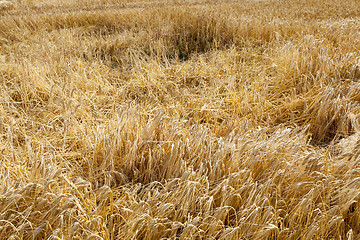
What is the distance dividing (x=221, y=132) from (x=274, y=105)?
820 millimetres

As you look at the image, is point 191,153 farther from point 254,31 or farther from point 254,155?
point 254,31

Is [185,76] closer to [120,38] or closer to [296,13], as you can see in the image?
[120,38]

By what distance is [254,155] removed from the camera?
135cm

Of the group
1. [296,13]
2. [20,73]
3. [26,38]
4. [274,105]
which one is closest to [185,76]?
[274,105]

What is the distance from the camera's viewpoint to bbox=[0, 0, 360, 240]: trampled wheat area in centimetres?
104

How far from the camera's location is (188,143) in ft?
4.68

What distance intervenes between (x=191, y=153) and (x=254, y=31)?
139 inches

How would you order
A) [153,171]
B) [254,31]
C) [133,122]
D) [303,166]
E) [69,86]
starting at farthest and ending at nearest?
1. [254,31]
2. [69,86]
3. [133,122]
4. [153,171]
5. [303,166]

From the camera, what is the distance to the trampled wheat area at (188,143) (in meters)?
1.04

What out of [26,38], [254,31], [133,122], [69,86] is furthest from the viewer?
[26,38]

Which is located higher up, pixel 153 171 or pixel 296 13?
pixel 296 13

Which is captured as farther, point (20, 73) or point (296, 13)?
point (296, 13)

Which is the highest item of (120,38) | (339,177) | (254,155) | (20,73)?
(120,38)

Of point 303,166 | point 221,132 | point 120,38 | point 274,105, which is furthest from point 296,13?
point 303,166
